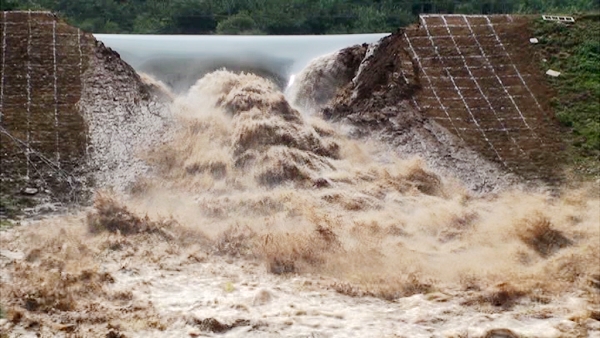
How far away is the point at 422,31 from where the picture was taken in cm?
1742

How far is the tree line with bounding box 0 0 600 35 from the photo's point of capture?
2159 centimetres

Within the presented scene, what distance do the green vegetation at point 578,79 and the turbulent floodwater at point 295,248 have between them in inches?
58.7

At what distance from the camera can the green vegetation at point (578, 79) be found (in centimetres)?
1459

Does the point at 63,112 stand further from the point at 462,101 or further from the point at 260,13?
the point at 260,13

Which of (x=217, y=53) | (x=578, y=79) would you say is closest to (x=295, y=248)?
(x=578, y=79)

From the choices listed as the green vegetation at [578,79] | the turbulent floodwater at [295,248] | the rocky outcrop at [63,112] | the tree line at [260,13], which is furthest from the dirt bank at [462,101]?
the tree line at [260,13]

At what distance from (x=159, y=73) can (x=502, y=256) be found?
9.70 meters

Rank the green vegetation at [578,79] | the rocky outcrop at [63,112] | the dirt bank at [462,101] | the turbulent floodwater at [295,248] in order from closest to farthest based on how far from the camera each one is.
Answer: the turbulent floodwater at [295,248] → the rocky outcrop at [63,112] → the dirt bank at [462,101] → the green vegetation at [578,79]

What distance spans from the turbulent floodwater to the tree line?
7.00 m

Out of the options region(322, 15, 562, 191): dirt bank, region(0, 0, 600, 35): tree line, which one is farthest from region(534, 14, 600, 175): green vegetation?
region(0, 0, 600, 35): tree line

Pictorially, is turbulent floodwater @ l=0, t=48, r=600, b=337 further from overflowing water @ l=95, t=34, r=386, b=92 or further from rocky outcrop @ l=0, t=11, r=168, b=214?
overflowing water @ l=95, t=34, r=386, b=92

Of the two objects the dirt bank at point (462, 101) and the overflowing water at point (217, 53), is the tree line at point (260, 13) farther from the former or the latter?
the dirt bank at point (462, 101)

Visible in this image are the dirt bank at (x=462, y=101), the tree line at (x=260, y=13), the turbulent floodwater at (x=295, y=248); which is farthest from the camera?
the tree line at (x=260, y=13)

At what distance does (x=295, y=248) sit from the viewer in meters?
10.7
